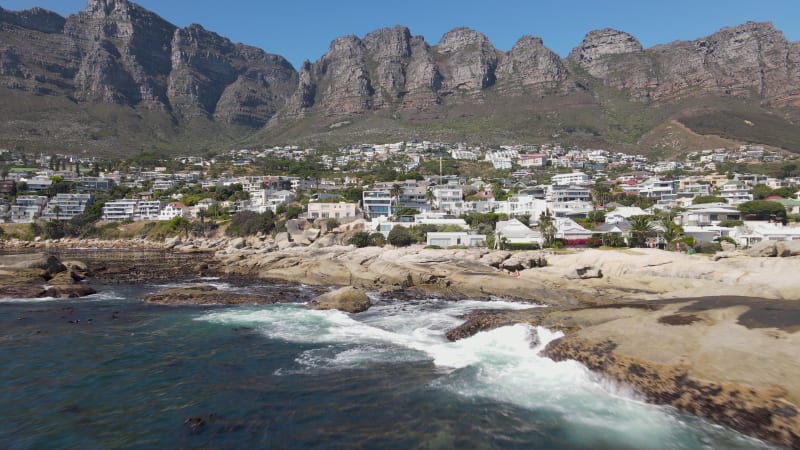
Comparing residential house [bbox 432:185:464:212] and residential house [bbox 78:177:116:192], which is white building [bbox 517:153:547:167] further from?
residential house [bbox 78:177:116:192]

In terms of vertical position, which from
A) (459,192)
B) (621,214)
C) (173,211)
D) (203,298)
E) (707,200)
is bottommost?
(203,298)

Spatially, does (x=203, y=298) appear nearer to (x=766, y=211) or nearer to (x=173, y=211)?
(x=766, y=211)

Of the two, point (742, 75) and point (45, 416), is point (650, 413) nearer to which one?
point (45, 416)

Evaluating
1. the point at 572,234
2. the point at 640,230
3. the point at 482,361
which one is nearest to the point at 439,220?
the point at 572,234

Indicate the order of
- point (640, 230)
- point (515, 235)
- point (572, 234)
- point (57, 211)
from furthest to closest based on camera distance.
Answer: point (57, 211) < point (515, 235) < point (572, 234) < point (640, 230)

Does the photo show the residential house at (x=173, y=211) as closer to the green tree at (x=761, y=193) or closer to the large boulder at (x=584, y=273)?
the large boulder at (x=584, y=273)

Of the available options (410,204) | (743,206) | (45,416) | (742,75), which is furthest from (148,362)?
(742,75)

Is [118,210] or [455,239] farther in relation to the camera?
[118,210]
